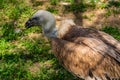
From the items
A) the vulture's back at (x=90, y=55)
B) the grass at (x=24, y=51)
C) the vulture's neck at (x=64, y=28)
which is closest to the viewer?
the vulture's back at (x=90, y=55)

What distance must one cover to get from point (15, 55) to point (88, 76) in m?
1.96

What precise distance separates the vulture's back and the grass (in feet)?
3.03

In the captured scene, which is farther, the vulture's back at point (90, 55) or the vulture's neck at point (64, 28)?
the vulture's neck at point (64, 28)

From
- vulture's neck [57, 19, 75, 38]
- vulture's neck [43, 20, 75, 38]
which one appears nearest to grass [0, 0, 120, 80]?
vulture's neck [43, 20, 75, 38]

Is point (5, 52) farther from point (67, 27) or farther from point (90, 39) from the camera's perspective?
point (90, 39)

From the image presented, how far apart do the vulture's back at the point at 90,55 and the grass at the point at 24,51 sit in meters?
0.92

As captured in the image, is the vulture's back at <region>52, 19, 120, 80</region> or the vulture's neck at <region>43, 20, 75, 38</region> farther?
the vulture's neck at <region>43, 20, 75, 38</region>

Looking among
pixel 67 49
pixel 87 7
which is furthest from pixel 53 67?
pixel 87 7

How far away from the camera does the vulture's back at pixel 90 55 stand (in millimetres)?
5449

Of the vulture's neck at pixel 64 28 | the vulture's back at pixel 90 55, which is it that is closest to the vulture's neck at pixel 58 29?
the vulture's neck at pixel 64 28

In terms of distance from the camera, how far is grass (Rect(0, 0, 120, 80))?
6.61 m

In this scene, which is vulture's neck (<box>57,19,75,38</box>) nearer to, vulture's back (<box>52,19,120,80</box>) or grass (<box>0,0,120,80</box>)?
vulture's back (<box>52,19,120,80</box>)

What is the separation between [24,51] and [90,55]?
2103mm

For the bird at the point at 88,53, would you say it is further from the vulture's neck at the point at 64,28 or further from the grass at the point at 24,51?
the grass at the point at 24,51
